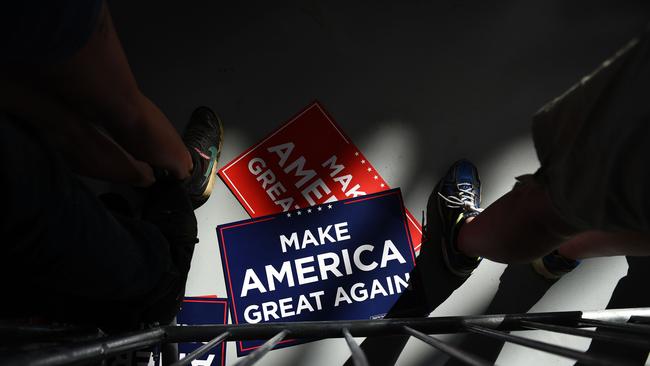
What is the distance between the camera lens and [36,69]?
67 centimetres

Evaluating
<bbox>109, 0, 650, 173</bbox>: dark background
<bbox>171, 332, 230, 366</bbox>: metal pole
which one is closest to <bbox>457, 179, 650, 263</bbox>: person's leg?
<bbox>109, 0, 650, 173</bbox>: dark background

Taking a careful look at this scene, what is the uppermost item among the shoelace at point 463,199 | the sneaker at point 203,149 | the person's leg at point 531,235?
the sneaker at point 203,149

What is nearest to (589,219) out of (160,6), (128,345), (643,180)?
(643,180)

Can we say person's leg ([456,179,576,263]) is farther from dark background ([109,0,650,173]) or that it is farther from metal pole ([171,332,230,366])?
metal pole ([171,332,230,366])

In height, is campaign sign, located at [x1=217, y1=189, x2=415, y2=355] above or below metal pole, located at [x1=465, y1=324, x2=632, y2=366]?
above

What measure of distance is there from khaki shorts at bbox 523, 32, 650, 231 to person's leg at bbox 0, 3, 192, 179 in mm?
750

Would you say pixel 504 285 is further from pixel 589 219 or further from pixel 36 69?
pixel 36 69

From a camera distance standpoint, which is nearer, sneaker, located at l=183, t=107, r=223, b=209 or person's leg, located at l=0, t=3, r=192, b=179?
person's leg, located at l=0, t=3, r=192, b=179

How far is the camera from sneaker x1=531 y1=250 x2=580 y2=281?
1.17 m

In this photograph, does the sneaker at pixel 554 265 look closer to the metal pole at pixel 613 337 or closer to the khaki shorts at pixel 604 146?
the metal pole at pixel 613 337

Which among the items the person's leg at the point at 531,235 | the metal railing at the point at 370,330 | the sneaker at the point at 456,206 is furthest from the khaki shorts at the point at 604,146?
the sneaker at the point at 456,206

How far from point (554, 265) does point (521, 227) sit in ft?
1.75

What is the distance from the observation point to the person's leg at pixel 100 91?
682 millimetres

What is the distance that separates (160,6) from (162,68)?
247 mm
